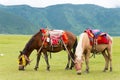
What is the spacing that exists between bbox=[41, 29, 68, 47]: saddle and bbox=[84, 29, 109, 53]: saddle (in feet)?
5.09

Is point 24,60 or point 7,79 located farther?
point 24,60

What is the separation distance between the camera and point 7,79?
462 inches

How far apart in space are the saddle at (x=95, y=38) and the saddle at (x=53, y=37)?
5.09 feet

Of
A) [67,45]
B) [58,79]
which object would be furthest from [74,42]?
[58,79]

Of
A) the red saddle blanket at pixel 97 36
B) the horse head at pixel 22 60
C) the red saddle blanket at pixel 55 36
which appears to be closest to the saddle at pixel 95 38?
the red saddle blanket at pixel 97 36

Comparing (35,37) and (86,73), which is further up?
(35,37)

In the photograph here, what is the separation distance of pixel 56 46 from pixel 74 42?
1095 mm

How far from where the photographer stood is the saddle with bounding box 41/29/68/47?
14.8 meters

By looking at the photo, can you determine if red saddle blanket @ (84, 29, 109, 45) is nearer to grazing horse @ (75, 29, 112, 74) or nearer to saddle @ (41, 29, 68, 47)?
grazing horse @ (75, 29, 112, 74)

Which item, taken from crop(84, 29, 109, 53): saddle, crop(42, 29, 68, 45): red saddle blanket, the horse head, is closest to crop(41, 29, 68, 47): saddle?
crop(42, 29, 68, 45): red saddle blanket

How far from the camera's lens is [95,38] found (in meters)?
13.9

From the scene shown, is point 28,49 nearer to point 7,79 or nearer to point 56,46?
point 56,46

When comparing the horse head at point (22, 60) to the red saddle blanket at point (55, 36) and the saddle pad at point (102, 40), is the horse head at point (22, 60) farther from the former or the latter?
the saddle pad at point (102, 40)

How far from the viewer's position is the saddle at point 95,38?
45.3ft
